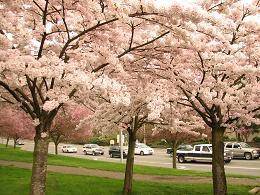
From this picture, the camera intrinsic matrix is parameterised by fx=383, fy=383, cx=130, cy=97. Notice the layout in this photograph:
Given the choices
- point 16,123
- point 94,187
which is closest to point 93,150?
point 16,123

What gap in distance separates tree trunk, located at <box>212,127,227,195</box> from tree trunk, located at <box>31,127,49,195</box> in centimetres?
589

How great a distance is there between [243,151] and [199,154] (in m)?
6.31

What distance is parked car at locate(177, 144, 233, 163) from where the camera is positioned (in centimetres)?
3359

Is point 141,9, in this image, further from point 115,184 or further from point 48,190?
point 115,184

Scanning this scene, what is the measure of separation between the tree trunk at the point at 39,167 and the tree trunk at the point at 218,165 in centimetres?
589

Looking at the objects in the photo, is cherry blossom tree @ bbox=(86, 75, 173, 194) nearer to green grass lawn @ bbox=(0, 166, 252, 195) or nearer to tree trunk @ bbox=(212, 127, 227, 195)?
green grass lawn @ bbox=(0, 166, 252, 195)

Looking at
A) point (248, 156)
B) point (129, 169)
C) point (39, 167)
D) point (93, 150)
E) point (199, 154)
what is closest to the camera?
point (39, 167)

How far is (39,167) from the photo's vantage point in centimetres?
883

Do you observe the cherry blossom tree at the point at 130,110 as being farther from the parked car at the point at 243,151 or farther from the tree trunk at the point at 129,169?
the parked car at the point at 243,151

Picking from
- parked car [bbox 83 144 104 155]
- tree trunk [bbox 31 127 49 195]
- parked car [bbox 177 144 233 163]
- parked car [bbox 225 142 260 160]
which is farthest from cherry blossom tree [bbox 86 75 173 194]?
parked car [bbox 83 144 104 155]

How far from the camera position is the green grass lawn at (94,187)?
15.2 metres

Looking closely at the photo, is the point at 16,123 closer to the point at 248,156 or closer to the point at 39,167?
the point at 248,156

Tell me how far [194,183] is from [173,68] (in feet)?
30.2

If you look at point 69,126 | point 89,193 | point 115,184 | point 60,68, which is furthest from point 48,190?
point 69,126
